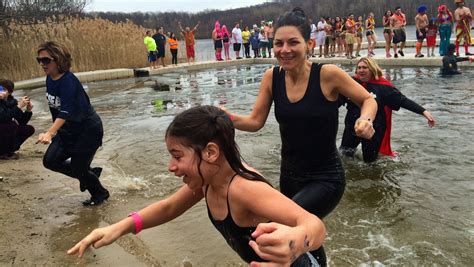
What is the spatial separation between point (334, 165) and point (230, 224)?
107 centimetres

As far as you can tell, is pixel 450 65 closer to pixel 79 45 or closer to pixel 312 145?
pixel 312 145

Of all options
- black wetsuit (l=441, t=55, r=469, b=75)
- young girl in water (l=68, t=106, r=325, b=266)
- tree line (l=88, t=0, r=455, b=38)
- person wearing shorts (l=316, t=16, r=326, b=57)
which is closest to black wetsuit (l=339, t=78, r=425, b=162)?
young girl in water (l=68, t=106, r=325, b=266)

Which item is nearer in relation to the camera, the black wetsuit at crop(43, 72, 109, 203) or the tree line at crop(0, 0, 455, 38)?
the black wetsuit at crop(43, 72, 109, 203)

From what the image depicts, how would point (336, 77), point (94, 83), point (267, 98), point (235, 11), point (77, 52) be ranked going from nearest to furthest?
1. point (336, 77)
2. point (267, 98)
3. point (94, 83)
4. point (77, 52)
5. point (235, 11)

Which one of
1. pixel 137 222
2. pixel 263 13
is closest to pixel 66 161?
pixel 137 222

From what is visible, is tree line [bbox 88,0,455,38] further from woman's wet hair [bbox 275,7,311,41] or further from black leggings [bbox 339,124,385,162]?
woman's wet hair [bbox 275,7,311,41]

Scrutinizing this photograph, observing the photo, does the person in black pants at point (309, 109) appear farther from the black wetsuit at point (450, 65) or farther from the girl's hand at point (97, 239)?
the black wetsuit at point (450, 65)

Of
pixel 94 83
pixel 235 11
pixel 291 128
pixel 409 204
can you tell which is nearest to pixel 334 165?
pixel 291 128

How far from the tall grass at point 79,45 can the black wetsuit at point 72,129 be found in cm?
1406

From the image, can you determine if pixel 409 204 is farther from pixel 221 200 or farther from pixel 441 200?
pixel 221 200

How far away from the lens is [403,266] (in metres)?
3.40

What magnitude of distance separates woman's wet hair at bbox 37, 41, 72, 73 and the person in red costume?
3.02 m

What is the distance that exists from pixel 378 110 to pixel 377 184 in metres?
0.94

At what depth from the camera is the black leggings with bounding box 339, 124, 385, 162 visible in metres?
5.59
